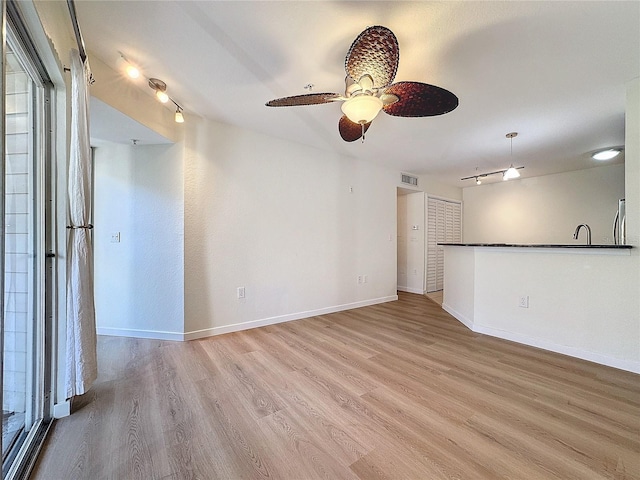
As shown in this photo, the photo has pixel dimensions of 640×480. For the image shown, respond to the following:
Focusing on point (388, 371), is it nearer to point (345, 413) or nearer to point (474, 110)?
point (345, 413)

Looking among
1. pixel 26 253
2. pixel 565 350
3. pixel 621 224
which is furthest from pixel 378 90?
pixel 621 224

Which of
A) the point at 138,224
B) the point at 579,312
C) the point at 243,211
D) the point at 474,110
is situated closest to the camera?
the point at 579,312

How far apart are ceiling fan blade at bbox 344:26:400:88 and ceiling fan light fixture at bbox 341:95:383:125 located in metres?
0.09

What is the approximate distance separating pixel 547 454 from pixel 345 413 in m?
0.98

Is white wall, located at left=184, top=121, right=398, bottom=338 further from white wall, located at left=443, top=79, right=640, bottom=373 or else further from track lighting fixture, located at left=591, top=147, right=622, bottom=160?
track lighting fixture, located at left=591, top=147, right=622, bottom=160

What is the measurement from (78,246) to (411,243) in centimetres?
489

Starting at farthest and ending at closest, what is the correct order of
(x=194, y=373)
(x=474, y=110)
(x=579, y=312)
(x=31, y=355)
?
(x=474, y=110)
(x=579, y=312)
(x=194, y=373)
(x=31, y=355)

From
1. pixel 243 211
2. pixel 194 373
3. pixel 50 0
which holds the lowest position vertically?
pixel 194 373

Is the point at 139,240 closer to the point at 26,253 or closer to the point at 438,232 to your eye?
the point at 26,253

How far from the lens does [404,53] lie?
1.69 meters

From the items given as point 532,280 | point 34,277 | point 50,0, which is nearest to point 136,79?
point 50,0

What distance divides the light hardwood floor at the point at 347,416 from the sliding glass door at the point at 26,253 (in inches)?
8.0

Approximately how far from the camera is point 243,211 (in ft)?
9.40

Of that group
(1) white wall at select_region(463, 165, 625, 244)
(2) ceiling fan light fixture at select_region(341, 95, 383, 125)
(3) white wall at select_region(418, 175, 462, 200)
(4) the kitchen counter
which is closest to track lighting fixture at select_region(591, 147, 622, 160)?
(1) white wall at select_region(463, 165, 625, 244)
